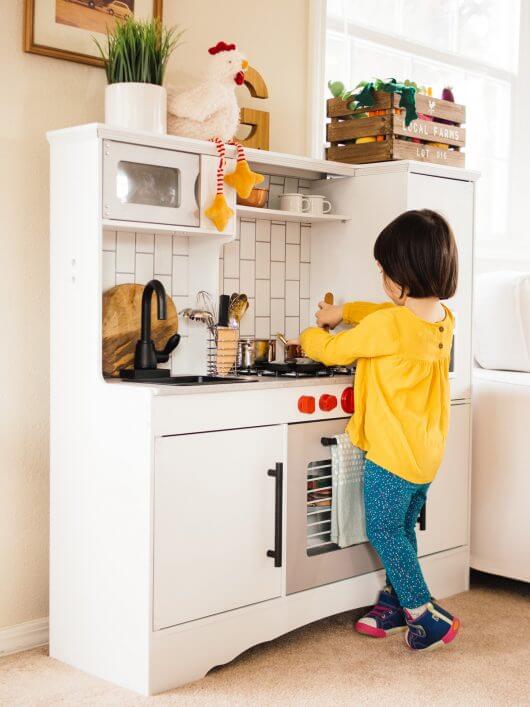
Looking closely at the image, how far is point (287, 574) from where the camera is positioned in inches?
106

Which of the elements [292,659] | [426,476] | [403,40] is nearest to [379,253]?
[426,476]

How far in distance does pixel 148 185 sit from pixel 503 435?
5.18 feet

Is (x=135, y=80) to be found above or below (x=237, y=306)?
above

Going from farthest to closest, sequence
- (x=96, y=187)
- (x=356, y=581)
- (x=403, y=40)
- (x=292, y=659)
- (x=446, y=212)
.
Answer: (x=403, y=40) → (x=446, y=212) → (x=356, y=581) → (x=292, y=659) → (x=96, y=187)

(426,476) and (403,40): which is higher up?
(403,40)

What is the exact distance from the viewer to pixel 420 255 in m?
2.71

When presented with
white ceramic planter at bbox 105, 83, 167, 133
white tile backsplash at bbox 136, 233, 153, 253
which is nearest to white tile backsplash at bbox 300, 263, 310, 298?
white tile backsplash at bbox 136, 233, 153, 253

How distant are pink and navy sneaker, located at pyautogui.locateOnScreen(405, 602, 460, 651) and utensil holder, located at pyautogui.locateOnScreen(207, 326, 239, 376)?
91 centimetres

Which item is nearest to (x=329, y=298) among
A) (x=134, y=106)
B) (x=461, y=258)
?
(x=461, y=258)

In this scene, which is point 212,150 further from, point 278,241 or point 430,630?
point 430,630

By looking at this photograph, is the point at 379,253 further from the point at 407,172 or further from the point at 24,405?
the point at 24,405

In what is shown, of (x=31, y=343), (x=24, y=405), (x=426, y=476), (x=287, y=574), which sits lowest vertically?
(x=287, y=574)

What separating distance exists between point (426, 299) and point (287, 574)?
900mm

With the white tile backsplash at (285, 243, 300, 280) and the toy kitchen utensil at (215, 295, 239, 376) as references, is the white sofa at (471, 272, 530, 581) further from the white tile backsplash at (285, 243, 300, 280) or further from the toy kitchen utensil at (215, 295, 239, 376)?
the toy kitchen utensil at (215, 295, 239, 376)
